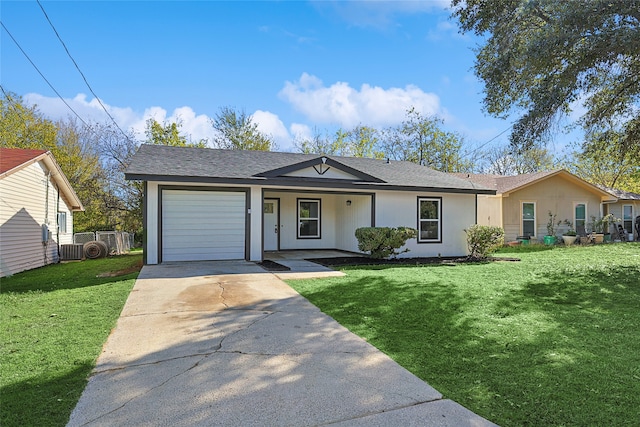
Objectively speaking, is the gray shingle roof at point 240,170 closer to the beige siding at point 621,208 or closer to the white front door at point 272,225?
the white front door at point 272,225

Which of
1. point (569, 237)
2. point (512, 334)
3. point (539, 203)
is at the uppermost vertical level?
point (539, 203)

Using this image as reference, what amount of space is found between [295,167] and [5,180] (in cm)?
811

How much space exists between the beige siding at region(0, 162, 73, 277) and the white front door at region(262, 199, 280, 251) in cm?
757

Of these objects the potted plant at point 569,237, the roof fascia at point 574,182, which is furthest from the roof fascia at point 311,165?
the potted plant at point 569,237

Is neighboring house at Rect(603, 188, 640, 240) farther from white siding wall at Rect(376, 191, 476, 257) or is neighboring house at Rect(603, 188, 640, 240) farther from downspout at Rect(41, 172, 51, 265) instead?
downspout at Rect(41, 172, 51, 265)

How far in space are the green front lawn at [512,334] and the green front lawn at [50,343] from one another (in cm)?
283

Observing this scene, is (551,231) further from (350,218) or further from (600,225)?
(350,218)

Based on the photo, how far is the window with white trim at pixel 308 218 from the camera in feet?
49.2

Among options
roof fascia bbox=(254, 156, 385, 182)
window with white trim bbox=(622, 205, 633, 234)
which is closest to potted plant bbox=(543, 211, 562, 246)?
window with white trim bbox=(622, 205, 633, 234)

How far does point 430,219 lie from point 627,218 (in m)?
15.9

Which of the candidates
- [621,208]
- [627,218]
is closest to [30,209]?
[621,208]

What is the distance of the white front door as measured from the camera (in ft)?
47.6

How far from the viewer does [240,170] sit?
11453 mm

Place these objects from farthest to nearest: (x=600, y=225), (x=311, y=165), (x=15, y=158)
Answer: (x=600, y=225) → (x=15, y=158) → (x=311, y=165)
